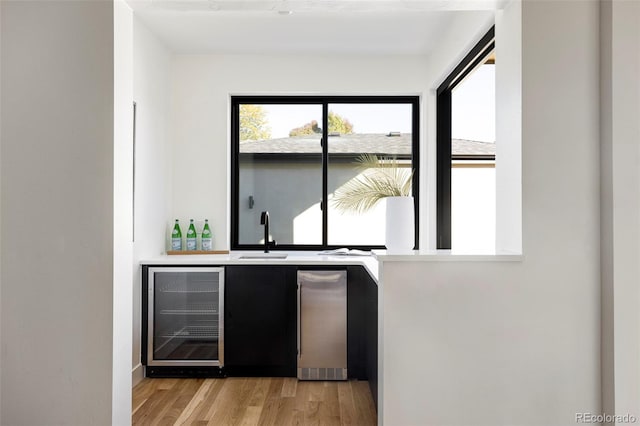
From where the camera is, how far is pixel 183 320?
350cm

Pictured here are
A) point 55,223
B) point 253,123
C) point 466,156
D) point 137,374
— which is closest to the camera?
point 55,223

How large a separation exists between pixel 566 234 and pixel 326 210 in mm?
2319

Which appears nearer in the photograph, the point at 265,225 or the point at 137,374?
the point at 137,374

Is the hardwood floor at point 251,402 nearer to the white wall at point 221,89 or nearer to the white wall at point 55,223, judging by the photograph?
the white wall at point 55,223

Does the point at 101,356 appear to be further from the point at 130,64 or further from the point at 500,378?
the point at 500,378

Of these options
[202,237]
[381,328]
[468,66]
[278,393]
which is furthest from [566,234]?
[202,237]

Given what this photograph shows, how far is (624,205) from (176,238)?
9.81 ft

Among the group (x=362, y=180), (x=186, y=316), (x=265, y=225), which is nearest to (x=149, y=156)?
(x=265, y=225)

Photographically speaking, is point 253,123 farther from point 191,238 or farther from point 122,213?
point 122,213

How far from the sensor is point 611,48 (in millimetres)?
2074

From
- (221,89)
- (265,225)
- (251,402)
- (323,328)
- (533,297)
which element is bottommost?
(251,402)

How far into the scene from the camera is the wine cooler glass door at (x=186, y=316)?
11.4ft

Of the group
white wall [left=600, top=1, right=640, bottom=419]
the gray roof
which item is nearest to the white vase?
white wall [left=600, top=1, right=640, bottom=419]

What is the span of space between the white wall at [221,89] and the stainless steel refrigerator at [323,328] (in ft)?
3.28
